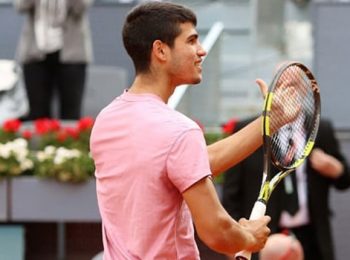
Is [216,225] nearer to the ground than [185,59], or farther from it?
nearer to the ground

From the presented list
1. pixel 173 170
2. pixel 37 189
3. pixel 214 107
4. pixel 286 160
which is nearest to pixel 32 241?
pixel 37 189

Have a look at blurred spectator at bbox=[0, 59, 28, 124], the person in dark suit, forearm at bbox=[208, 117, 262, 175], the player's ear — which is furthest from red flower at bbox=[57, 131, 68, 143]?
the player's ear

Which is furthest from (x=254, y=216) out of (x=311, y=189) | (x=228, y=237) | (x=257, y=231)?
(x=311, y=189)

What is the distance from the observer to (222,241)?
14.8ft

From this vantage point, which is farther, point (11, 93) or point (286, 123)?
point (11, 93)

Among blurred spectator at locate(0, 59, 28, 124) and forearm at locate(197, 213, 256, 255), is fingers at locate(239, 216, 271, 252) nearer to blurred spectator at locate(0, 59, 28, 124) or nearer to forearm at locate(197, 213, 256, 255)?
forearm at locate(197, 213, 256, 255)

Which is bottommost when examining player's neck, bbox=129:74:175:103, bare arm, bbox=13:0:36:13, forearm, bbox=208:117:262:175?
bare arm, bbox=13:0:36:13

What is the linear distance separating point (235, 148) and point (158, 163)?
590 millimetres

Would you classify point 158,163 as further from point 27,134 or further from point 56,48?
point 56,48

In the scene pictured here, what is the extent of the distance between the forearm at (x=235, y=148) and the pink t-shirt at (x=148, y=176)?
16.9 inches

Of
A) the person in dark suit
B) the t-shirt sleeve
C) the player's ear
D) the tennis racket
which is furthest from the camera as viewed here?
the person in dark suit

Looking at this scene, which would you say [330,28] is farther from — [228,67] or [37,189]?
[37,189]

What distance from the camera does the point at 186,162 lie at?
4.39 meters

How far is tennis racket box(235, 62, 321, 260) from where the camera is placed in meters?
4.86
